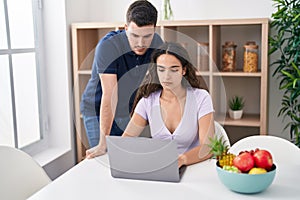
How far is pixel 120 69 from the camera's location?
1.35 m

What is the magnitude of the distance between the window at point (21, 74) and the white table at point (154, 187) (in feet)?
3.54

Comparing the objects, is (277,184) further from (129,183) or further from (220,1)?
(220,1)

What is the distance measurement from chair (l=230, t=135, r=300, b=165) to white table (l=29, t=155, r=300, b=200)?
8.0 inches

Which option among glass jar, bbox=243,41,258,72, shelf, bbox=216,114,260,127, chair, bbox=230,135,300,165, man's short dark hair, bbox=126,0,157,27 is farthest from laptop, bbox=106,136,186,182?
glass jar, bbox=243,41,258,72

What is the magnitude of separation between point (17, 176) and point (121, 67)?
704 mm

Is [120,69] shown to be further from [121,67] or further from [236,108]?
[236,108]

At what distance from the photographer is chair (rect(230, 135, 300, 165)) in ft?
5.99

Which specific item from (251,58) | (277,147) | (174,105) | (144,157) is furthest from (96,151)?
(251,58)

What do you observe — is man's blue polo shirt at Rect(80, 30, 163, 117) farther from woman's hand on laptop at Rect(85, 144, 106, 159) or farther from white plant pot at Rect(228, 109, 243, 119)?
white plant pot at Rect(228, 109, 243, 119)

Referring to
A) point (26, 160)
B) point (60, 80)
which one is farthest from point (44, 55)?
point (26, 160)

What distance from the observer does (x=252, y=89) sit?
2840 millimetres

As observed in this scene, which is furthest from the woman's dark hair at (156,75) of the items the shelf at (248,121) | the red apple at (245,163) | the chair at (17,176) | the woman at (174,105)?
the shelf at (248,121)

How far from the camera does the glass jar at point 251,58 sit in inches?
102

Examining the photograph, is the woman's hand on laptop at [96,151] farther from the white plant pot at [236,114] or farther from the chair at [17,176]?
the white plant pot at [236,114]
